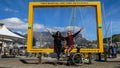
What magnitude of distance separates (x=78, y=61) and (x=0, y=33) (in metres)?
9.35

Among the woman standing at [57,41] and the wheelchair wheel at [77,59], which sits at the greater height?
the woman standing at [57,41]

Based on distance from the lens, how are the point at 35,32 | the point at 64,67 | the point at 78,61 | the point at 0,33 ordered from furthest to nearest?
the point at 0,33
the point at 35,32
the point at 78,61
the point at 64,67

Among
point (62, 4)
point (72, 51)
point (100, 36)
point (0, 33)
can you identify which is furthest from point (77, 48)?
point (0, 33)

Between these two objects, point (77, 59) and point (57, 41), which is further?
point (57, 41)

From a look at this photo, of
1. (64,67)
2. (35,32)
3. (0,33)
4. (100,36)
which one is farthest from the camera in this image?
(0,33)

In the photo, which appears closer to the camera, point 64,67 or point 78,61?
point 64,67

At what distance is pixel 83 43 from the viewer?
757 inches

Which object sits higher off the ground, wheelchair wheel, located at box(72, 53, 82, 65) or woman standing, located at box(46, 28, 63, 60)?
woman standing, located at box(46, 28, 63, 60)

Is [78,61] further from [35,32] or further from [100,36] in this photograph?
[35,32]

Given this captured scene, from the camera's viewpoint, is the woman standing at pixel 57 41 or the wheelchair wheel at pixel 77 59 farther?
the woman standing at pixel 57 41

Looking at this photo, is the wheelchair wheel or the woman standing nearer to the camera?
the wheelchair wheel

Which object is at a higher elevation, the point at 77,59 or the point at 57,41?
the point at 57,41

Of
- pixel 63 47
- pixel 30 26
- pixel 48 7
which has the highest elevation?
pixel 48 7

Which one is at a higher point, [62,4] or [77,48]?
[62,4]
